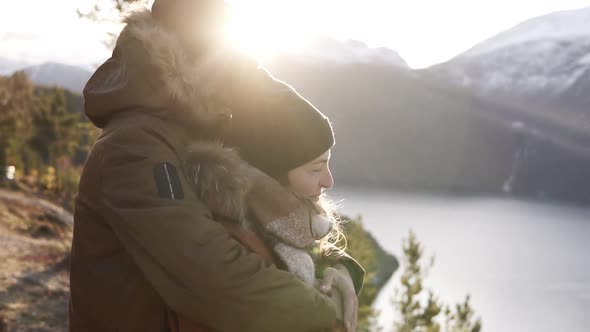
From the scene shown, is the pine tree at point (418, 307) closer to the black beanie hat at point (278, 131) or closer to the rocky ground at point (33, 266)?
the rocky ground at point (33, 266)

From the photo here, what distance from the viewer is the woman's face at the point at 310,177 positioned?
1804 mm

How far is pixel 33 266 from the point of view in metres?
8.18

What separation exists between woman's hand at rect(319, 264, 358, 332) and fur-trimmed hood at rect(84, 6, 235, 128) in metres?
0.63

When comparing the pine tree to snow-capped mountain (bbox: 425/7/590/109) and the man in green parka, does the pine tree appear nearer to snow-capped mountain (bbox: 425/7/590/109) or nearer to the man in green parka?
the man in green parka

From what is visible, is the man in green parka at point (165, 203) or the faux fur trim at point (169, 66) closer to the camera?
the man in green parka at point (165, 203)

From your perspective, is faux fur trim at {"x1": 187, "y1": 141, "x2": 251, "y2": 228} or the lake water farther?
the lake water

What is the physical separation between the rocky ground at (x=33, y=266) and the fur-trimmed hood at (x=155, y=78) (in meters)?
4.68

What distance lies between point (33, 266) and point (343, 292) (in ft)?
25.4

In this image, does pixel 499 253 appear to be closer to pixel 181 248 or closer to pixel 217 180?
pixel 217 180

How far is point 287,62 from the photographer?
497ft

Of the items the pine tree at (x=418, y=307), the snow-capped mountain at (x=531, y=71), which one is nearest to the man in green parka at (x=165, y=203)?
the pine tree at (x=418, y=307)

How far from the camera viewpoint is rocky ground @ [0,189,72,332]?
598 centimetres

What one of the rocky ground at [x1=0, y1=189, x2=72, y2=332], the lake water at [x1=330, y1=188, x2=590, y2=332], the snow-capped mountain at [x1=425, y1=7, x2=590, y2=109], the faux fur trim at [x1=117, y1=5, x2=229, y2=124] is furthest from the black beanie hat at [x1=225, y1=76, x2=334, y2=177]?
the snow-capped mountain at [x1=425, y1=7, x2=590, y2=109]

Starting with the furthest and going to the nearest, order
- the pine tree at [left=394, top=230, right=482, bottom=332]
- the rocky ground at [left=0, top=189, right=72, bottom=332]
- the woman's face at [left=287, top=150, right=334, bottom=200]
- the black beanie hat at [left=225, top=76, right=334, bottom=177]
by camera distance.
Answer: the pine tree at [left=394, top=230, right=482, bottom=332], the rocky ground at [left=0, top=189, right=72, bottom=332], the woman's face at [left=287, top=150, right=334, bottom=200], the black beanie hat at [left=225, top=76, right=334, bottom=177]
